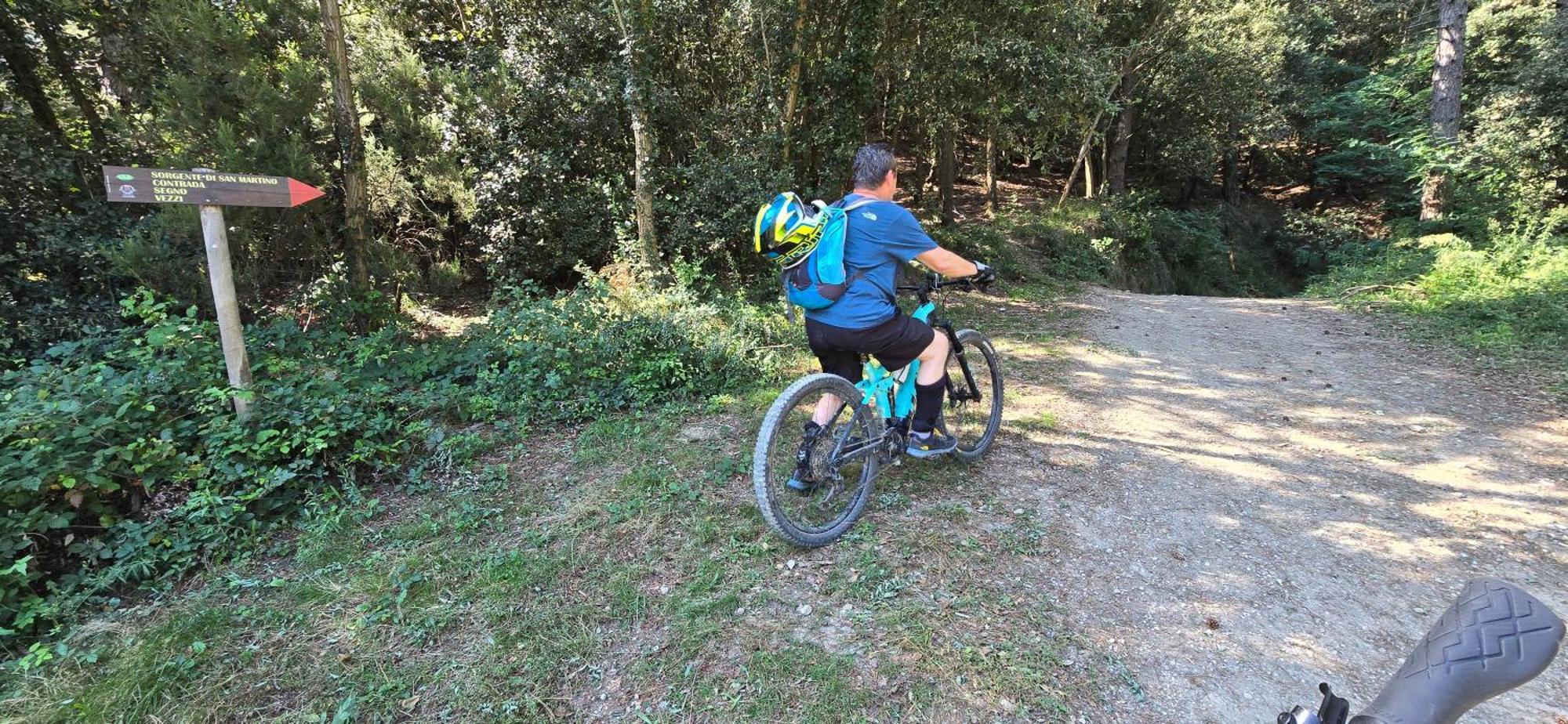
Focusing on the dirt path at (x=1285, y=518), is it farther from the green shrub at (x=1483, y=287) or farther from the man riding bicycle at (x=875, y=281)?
the man riding bicycle at (x=875, y=281)

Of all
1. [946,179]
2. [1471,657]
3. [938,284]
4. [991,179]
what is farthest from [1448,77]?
[1471,657]

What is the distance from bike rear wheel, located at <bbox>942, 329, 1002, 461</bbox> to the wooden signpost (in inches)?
155

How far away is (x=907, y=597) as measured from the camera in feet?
9.36

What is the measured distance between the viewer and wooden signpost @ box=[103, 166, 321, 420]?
3.35 meters

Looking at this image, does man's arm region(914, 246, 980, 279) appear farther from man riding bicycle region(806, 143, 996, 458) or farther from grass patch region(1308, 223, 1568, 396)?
grass patch region(1308, 223, 1568, 396)

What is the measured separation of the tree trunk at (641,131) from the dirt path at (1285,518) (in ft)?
13.9

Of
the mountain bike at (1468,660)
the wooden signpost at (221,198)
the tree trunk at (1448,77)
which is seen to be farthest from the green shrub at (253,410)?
the tree trunk at (1448,77)

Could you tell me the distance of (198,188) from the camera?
3492 mm

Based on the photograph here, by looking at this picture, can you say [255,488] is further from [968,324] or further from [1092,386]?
[968,324]

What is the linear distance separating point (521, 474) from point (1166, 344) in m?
6.52

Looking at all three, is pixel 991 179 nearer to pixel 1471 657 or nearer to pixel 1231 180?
pixel 1231 180

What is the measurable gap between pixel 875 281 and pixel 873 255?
0.40 feet

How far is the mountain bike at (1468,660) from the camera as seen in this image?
3.86 ft

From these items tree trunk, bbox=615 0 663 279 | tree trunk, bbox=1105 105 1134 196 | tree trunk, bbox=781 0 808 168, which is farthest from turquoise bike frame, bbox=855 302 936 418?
tree trunk, bbox=1105 105 1134 196
